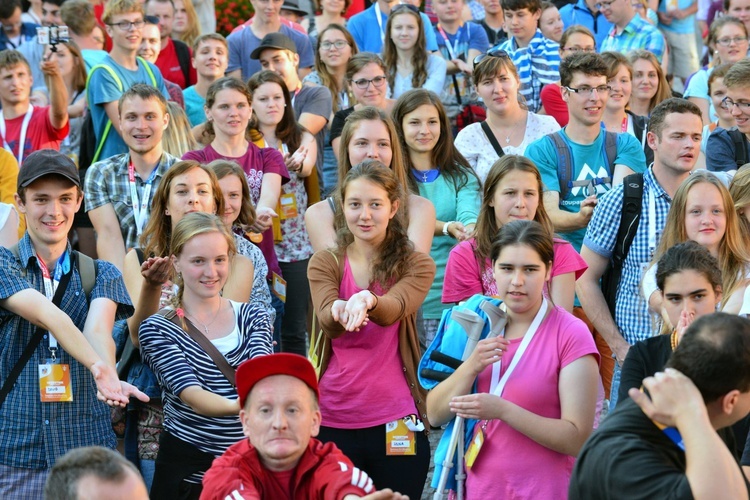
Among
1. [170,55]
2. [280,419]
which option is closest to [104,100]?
[170,55]

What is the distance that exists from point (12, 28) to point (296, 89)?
346 centimetres

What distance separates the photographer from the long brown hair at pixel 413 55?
8.95 metres

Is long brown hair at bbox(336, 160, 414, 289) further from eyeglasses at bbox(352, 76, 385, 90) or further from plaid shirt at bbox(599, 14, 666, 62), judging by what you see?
plaid shirt at bbox(599, 14, 666, 62)

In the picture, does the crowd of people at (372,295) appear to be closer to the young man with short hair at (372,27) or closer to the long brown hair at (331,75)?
the long brown hair at (331,75)

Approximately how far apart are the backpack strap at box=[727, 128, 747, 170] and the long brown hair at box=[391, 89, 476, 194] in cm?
168

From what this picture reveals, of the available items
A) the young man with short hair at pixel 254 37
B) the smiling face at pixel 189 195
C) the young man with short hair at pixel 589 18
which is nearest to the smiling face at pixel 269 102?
the young man with short hair at pixel 254 37

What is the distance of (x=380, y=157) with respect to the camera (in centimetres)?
618

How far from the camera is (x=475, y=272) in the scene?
5.46m

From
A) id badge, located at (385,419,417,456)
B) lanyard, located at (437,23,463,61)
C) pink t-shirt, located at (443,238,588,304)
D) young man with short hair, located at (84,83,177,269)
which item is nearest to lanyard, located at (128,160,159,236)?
young man with short hair, located at (84,83,177,269)

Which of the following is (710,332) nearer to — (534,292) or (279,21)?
(534,292)

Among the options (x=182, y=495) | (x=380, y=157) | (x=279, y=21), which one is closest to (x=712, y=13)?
(x=279, y=21)

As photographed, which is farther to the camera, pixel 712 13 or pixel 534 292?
pixel 712 13

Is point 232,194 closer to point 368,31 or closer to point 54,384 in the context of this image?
point 54,384

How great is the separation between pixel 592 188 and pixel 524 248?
7.21 ft
